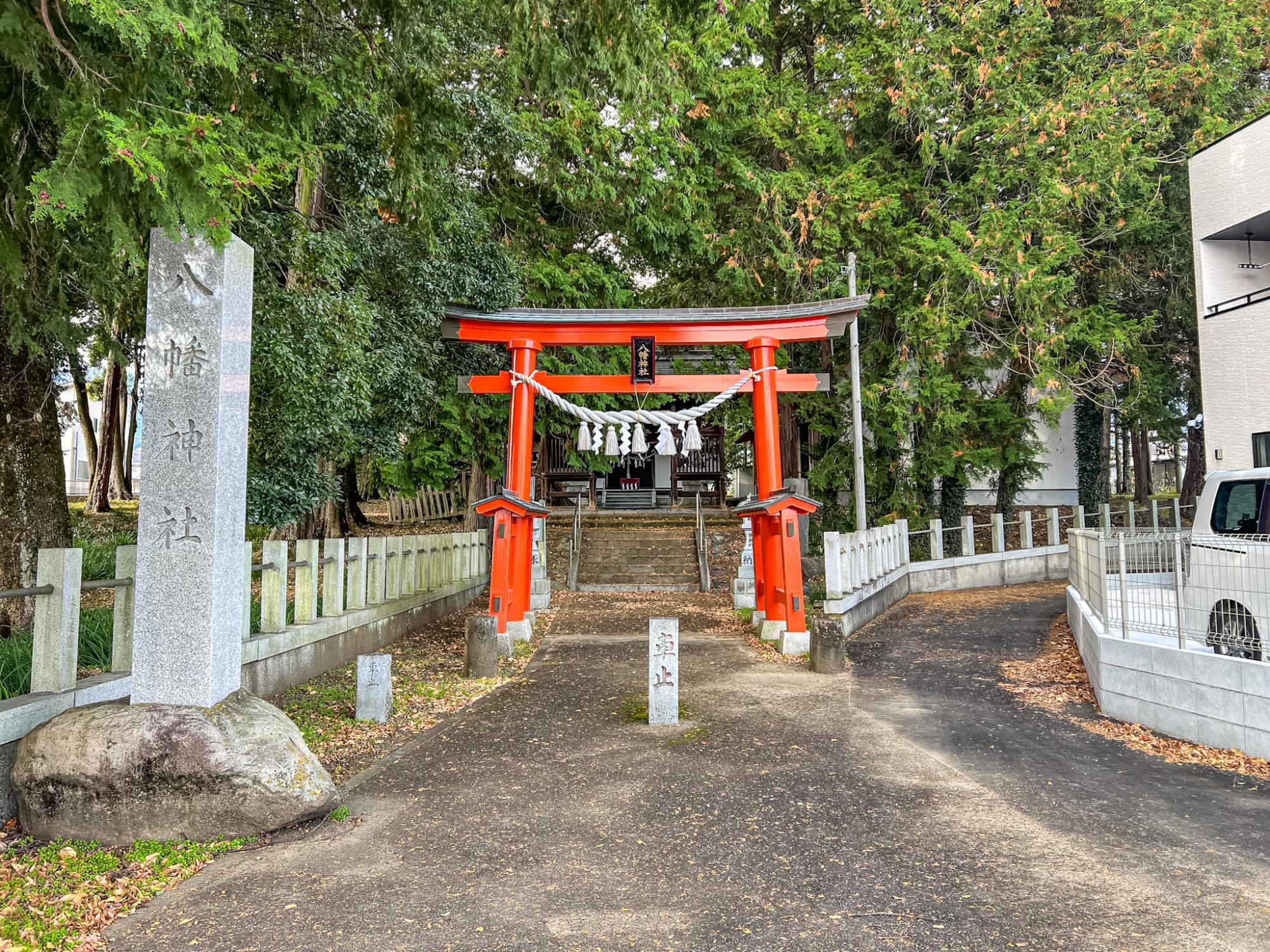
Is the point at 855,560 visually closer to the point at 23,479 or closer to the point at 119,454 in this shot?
the point at 23,479

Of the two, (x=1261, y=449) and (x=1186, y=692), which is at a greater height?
(x=1261, y=449)

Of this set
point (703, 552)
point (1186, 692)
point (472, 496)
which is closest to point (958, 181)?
point (703, 552)

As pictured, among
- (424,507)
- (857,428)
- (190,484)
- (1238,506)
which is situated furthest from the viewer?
(424,507)

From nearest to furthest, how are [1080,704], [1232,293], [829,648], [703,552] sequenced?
[1080,704] < [829,648] < [1232,293] < [703,552]

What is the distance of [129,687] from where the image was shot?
17.3 feet

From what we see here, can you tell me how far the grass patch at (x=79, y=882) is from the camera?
3.42 meters

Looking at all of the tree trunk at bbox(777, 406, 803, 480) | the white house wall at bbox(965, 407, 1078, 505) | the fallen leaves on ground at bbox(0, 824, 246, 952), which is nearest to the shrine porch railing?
the fallen leaves on ground at bbox(0, 824, 246, 952)

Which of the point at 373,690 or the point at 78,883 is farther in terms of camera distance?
the point at 373,690

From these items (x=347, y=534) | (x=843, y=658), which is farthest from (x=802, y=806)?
(x=347, y=534)

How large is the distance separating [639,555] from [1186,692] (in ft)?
40.2

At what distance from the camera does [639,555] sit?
17781 millimetres

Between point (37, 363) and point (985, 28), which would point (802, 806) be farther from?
point (985, 28)

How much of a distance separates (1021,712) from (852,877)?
4.19m

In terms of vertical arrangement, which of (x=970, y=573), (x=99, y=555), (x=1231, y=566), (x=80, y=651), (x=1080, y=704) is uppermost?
(x=1231, y=566)
